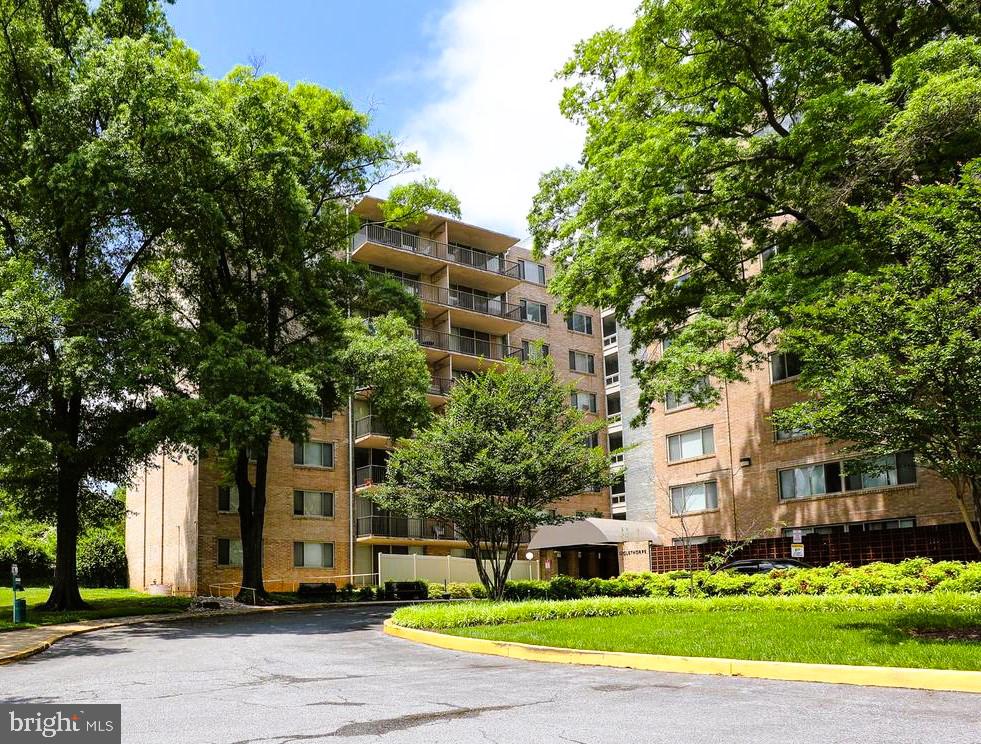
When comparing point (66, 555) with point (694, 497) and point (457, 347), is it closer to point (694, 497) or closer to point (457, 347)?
point (694, 497)

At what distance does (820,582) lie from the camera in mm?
20219

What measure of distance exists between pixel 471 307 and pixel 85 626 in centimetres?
3200

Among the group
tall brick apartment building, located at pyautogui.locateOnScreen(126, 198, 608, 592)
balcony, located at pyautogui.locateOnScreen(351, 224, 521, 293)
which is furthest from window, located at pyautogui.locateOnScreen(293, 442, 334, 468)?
balcony, located at pyautogui.locateOnScreen(351, 224, 521, 293)

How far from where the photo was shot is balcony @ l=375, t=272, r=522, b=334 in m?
49.6

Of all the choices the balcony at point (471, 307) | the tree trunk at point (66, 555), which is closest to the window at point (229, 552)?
the tree trunk at point (66, 555)

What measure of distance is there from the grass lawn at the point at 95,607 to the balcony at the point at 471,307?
20.7 meters

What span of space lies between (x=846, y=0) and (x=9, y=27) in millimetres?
24031

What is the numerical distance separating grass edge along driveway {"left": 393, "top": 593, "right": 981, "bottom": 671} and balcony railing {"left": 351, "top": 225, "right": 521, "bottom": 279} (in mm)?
31504

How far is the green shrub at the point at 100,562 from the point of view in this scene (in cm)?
4788

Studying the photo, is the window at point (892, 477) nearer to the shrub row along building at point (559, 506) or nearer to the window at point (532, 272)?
the shrub row along building at point (559, 506)

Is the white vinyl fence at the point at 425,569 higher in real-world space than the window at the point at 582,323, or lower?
lower

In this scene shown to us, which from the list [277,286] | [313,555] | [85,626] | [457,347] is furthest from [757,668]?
[457,347]

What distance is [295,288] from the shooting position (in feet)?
96.9

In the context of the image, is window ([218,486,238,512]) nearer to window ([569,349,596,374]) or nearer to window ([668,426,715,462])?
window ([668,426,715,462])
